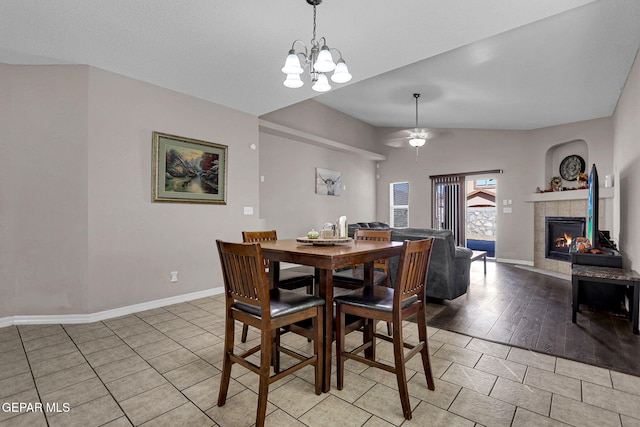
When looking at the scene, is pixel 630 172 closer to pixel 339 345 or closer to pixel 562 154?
pixel 562 154

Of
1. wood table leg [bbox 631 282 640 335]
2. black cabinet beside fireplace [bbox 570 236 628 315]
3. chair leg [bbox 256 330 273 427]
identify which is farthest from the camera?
black cabinet beside fireplace [bbox 570 236 628 315]

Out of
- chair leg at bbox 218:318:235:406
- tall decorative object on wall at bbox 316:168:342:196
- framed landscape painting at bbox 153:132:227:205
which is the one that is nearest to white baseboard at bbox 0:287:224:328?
framed landscape painting at bbox 153:132:227:205

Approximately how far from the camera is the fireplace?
17.7 feet

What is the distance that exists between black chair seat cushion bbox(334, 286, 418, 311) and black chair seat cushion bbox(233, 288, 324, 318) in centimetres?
18

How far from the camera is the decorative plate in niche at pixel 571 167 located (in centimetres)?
592

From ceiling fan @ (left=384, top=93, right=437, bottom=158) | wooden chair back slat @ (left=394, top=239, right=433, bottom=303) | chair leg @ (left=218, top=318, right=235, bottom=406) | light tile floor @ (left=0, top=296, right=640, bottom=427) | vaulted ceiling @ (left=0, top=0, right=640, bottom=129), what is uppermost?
vaulted ceiling @ (left=0, top=0, right=640, bottom=129)

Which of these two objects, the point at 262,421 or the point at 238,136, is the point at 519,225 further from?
the point at 262,421

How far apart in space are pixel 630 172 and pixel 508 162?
3369mm

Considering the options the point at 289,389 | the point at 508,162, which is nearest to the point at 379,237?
the point at 289,389

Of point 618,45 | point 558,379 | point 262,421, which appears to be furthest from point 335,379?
point 618,45

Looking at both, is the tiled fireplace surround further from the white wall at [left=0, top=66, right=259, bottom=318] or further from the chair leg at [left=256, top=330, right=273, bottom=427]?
the white wall at [left=0, top=66, right=259, bottom=318]

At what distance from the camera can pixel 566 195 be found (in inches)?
216

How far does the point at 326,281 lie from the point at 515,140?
6.58m

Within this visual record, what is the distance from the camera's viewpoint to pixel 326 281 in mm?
1850
